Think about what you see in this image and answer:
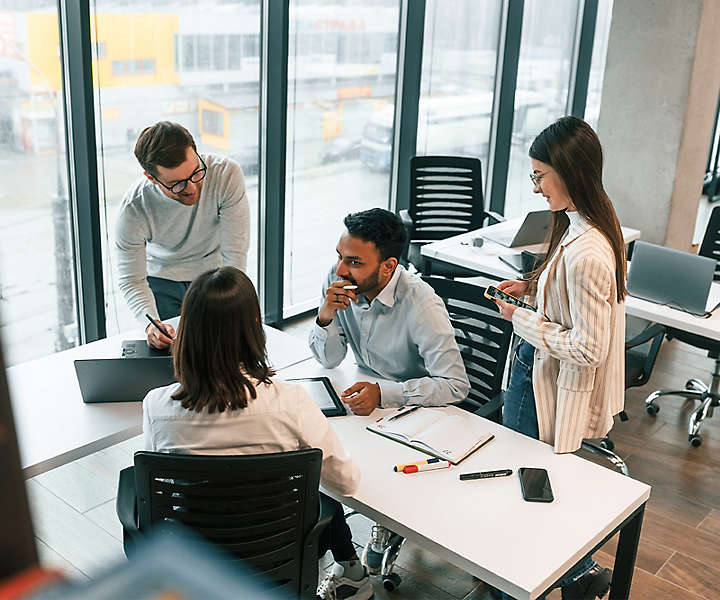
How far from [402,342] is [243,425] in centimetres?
98

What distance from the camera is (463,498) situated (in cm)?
207

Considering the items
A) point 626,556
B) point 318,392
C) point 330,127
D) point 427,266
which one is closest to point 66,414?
point 318,392

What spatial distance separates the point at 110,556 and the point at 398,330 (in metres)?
2.56

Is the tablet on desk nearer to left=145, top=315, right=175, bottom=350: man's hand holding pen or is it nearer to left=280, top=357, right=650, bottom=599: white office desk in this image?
left=280, top=357, right=650, bottom=599: white office desk

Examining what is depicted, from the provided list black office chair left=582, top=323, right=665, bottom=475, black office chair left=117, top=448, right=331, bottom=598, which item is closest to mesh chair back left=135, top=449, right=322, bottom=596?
black office chair left=117, top=448, right=331, bottom=598

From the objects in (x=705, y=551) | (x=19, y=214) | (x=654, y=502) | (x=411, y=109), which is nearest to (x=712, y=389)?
(x=654, y=502)

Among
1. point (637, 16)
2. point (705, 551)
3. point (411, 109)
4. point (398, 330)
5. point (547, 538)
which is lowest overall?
point (705, 551)

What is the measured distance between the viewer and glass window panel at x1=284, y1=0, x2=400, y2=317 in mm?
5082

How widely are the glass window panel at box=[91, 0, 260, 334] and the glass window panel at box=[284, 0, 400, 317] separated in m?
0.37

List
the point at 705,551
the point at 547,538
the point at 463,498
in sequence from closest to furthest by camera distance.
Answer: the point at 547,538 < the point at 463,498 < the point at 705,551

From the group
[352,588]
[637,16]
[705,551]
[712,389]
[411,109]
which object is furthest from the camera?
[411,109]

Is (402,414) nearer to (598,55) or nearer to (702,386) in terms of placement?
(702,386)

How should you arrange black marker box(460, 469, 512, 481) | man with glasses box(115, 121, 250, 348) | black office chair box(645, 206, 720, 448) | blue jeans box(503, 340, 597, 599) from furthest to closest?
black office chair box(645, 206, 720, 448) < man with glasses box(115, 121, 250, 348) < blue jeans box(503, 340, 597, 599) < black marker box(460, 469, 512, 481)

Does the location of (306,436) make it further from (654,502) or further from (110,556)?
(654,502)
